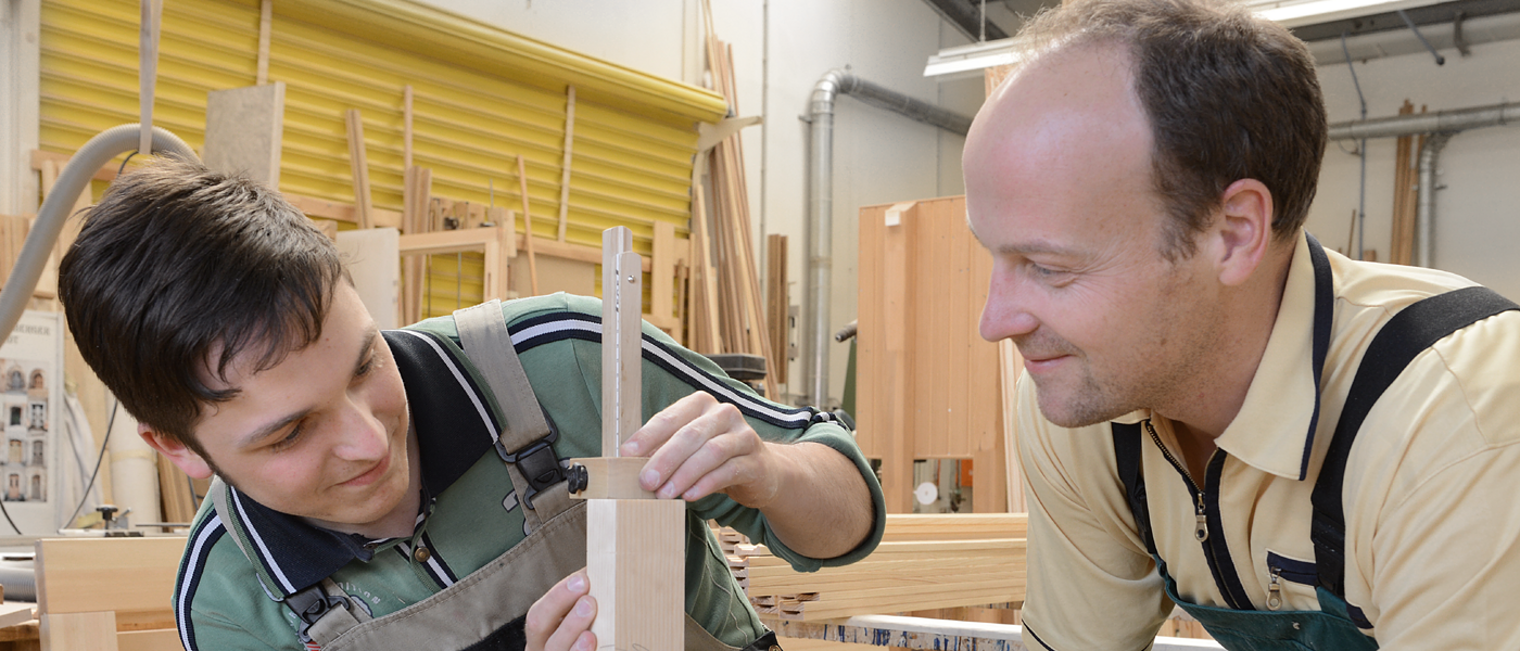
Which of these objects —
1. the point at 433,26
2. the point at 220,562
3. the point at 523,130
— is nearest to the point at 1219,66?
the point at 220,562

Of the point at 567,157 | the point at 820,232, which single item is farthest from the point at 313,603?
the point at 820,232

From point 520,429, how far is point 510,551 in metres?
0.18

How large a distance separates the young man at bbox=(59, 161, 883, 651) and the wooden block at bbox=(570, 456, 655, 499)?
2 centimetres

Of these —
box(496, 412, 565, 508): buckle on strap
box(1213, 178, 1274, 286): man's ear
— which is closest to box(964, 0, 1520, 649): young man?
box(1213, 178, 1274, 286): man's ear

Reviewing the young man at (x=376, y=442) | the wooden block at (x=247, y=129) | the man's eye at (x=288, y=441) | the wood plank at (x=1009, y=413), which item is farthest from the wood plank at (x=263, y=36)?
the man's eye at (x=288, y=441)

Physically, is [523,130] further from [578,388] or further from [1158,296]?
[1158,296]

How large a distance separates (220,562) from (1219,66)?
1.48m

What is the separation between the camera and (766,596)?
2.45 meters

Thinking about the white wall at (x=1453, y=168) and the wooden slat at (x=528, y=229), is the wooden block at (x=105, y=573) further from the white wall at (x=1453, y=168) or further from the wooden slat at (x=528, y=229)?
the white wall at (x=1453, y=168)

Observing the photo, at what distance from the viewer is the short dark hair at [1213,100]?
1.30 m

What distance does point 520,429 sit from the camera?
64.6 inches

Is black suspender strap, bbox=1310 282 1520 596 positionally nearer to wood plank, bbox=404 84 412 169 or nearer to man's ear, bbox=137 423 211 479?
man's ear, bbox=137 423 211 479

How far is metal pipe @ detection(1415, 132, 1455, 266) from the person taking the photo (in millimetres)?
11156

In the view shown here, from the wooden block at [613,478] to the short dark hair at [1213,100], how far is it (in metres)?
0.68
